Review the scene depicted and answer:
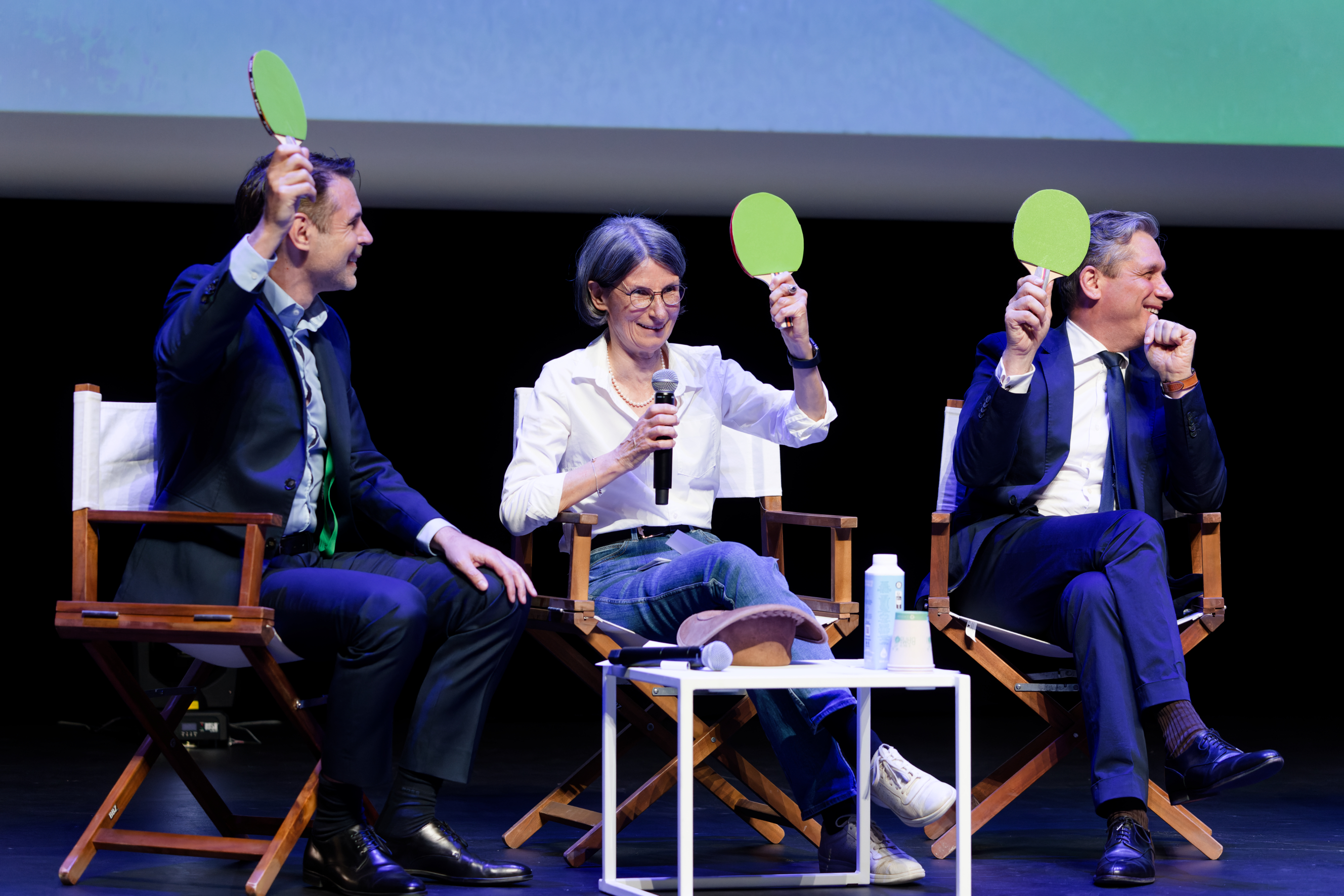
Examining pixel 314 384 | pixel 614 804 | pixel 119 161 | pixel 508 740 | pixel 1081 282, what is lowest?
pixel 508 740

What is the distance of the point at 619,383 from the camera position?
3.23 meters

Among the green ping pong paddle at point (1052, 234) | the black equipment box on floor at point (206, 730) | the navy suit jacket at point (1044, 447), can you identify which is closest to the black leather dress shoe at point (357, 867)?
the navy suit jacket at point (1044, 447)

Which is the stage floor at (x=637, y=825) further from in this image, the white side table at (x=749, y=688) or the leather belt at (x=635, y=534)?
the leather belt at (x=635, y=534)

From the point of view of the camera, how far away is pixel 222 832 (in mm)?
2930

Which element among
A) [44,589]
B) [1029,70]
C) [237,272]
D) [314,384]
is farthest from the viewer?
[44,589]

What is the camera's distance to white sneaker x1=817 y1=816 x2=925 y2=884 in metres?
2.66

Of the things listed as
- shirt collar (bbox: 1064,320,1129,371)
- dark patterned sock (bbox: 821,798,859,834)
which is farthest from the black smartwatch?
dark patterned sock (bbox: 821,798,859,834)

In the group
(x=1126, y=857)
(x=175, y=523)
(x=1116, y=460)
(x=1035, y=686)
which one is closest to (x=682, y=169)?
(x=1116, y=460)

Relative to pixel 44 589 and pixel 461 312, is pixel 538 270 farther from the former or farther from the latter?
pixel 44 589

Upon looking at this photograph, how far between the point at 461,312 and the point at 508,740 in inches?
73.4

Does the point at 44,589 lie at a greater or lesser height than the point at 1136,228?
lesser

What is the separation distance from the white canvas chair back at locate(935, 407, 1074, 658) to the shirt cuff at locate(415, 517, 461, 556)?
1.07 m

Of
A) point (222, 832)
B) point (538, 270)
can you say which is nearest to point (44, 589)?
point (538, 270)

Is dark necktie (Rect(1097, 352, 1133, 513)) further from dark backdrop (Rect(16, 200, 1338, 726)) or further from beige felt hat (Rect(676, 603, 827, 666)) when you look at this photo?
dark backdrop (Rect(16, 200, 1338, 726))
